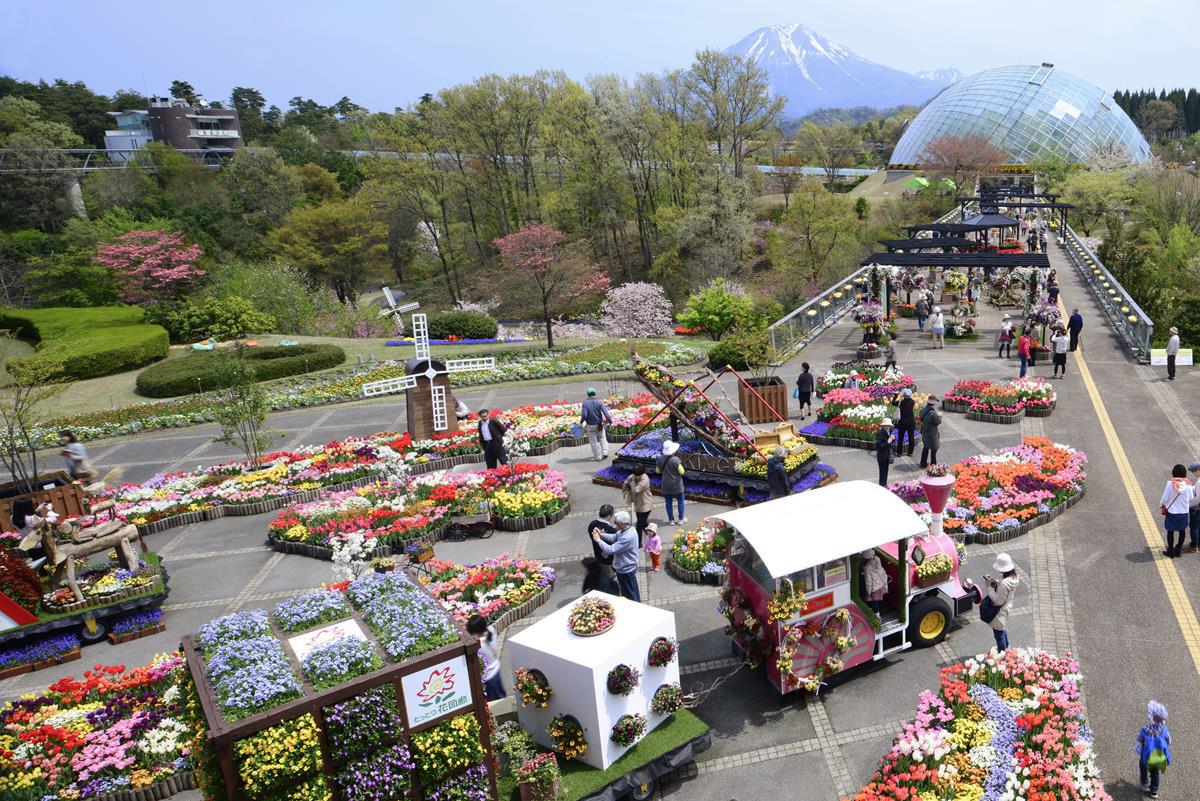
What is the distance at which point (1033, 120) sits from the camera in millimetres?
78250

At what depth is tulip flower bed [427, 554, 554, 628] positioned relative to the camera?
42.6ft

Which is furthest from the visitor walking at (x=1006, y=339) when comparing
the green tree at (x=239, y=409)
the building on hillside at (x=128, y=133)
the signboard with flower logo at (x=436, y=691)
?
the building on hillside at (x=128, y=133)

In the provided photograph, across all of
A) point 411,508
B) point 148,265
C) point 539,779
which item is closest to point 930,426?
point 411,508

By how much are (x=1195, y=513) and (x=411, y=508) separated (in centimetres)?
1511

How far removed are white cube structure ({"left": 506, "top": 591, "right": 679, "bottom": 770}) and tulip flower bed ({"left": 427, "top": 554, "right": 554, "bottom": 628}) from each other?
350 cm

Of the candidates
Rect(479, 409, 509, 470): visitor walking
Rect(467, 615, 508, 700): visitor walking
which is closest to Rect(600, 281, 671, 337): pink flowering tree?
Rect(479, 409, 509, 470): visitor walking

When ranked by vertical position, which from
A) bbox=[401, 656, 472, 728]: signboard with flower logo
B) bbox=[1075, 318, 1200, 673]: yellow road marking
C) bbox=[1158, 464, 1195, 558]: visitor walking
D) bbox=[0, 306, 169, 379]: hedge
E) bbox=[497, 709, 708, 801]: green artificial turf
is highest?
bbox=[0, 306, 169, 379]: hedge

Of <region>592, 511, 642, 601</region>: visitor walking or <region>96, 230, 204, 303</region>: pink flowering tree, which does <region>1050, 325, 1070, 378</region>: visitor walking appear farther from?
<region>96, 230, 204, 303</region>: pink flowering tree

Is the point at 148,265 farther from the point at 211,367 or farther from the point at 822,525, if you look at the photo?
the point at 822,525

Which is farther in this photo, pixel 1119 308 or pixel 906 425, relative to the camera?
pixel 1119 308

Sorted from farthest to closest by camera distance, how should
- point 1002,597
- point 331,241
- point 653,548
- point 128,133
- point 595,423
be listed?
point 128,133, point 331,241, point 595,423, point 653,548, point 1002,597

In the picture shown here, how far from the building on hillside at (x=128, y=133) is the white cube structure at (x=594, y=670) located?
83.5m

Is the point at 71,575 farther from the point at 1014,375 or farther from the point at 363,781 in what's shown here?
the point at 1014,375

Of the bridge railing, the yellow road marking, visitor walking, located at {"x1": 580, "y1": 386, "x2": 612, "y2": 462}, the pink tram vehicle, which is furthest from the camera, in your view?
the bridge railing
